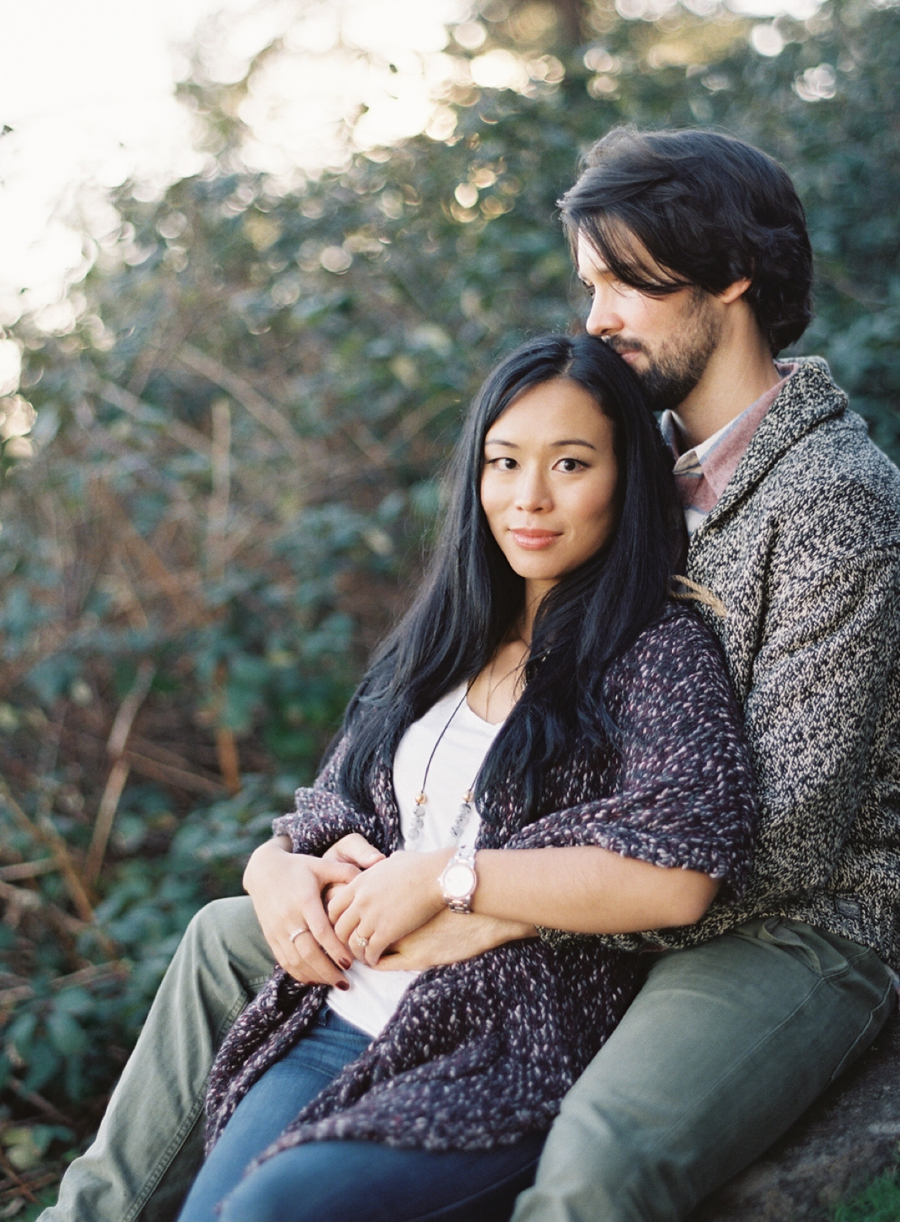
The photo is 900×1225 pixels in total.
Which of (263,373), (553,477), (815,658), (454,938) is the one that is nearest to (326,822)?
(454,938)

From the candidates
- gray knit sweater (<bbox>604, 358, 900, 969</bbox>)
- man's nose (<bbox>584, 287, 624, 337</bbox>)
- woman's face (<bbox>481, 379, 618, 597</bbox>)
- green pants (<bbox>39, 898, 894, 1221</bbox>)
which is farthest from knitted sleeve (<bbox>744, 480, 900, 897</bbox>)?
man's nose (<bbox>584, 287, 624, 337</bbox>)

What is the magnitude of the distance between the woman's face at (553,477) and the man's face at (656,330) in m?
0.23

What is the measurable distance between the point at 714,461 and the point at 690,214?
0.46m

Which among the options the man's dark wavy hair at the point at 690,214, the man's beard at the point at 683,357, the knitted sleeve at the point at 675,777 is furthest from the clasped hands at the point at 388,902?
the man's dark wavy hair at the point at 690,214

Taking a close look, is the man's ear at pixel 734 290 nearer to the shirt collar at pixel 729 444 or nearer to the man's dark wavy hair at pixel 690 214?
the man's dark wavy hair at pixel 690 214

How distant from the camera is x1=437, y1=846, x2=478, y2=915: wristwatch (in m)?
1.64

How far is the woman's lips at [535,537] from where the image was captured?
192 centimetres

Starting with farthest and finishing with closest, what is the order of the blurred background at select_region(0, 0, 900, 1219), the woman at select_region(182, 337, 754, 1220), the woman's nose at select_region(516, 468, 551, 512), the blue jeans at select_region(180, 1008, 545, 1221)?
the blurred background at select_region(0, 0, 900, 1219)
the woman's nose at select_region(516, 468, 551, 512)
the woman at select_region(182, 337, 754, 1220)
the blue jeans at select_region(180, 1008, 545, 1221)

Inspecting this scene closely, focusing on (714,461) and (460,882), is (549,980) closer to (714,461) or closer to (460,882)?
(460,882)

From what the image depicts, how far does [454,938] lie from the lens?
1694 millimetres

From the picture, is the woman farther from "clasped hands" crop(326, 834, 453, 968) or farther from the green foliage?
the green foliage

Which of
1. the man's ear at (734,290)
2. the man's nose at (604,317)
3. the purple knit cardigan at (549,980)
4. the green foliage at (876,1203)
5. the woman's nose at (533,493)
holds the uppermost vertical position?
the man's nose at (604,317)

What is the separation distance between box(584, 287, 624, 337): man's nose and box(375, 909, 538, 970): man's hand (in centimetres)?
111

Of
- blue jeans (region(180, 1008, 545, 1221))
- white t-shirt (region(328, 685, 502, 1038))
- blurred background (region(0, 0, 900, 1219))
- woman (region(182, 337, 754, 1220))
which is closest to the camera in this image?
blue jeans (region(180, 1008, 545, 1221))
